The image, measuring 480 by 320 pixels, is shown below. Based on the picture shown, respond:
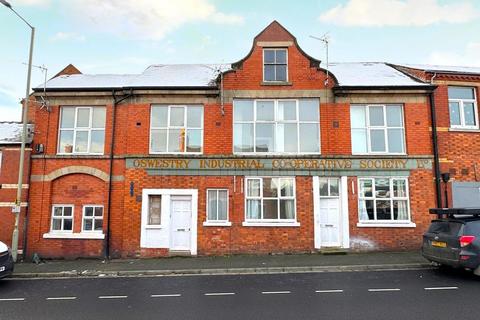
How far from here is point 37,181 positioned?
13.4 m

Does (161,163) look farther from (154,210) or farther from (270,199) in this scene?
(270,199)

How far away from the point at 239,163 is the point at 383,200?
5.85 metres

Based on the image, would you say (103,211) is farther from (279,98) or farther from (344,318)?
(344,318)

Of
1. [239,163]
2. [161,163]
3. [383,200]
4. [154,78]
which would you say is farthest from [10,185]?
[383,200]

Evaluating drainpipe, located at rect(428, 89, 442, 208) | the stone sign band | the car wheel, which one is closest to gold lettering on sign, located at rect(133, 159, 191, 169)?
the stone sign band

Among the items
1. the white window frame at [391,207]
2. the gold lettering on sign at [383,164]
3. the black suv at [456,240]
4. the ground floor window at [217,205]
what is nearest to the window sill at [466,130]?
the gold lettering on sign at [383,164]

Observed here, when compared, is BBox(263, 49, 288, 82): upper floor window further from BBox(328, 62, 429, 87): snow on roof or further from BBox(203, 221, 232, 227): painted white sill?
BBox(203, 221, 232, 227): painted white sill

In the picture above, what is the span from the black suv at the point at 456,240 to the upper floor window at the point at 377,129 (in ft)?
13.7

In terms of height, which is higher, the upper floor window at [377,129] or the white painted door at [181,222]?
the upper floor window at [377,129]

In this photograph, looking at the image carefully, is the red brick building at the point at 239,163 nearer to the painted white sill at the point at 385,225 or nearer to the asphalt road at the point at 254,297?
the painted white sill at the point at 385,225

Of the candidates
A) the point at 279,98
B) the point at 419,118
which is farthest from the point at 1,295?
the point at 419,118

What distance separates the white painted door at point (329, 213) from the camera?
13047 mm

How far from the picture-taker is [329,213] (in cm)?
1323

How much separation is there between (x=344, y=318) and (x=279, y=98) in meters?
9.49
